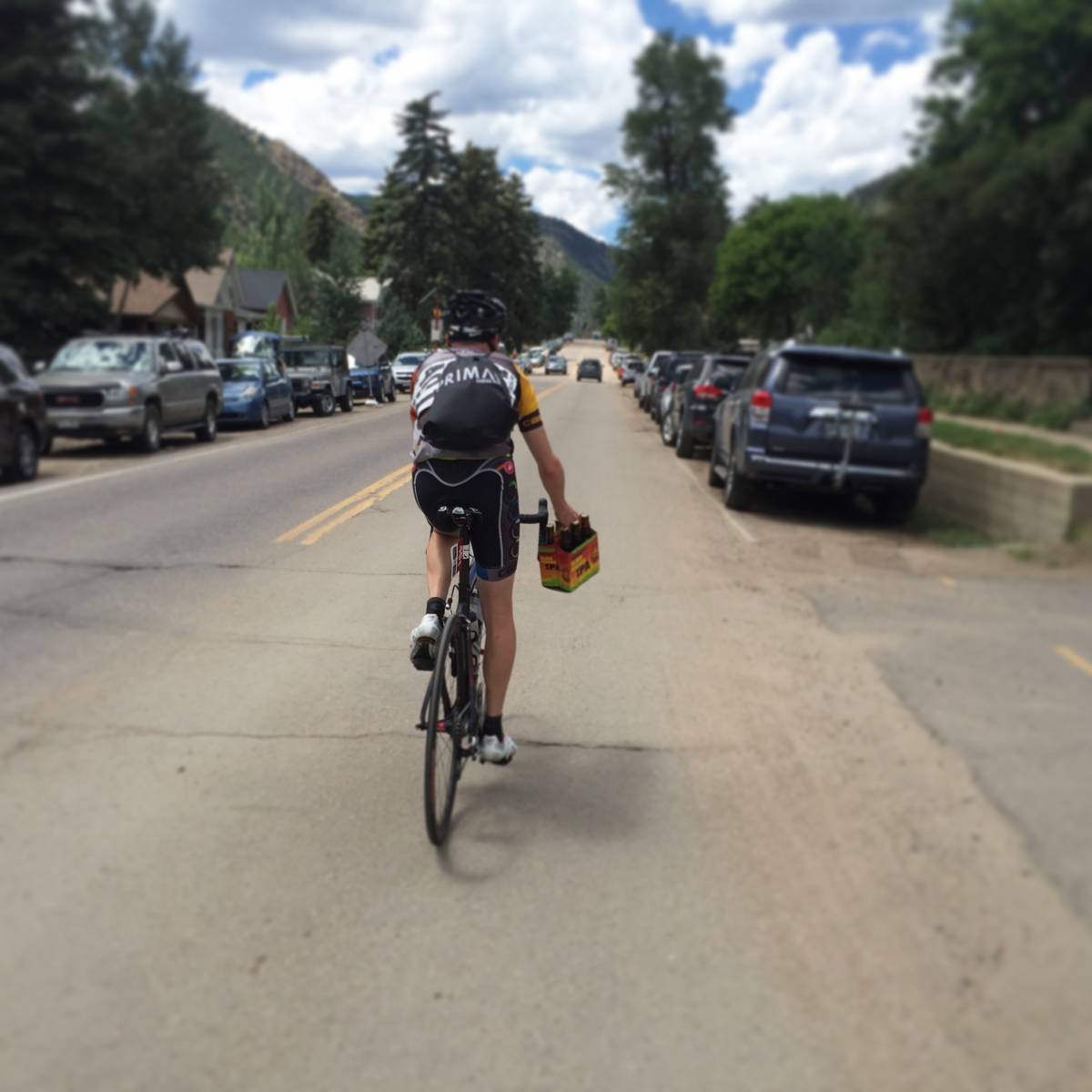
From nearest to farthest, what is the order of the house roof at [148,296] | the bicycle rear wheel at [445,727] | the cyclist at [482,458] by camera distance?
the bicycle rear wheel at [445,727]
the cyclist at [482,458]
the house roof at [148,296]

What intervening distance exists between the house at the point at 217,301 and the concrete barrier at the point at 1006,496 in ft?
178

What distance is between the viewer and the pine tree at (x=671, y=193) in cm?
6956

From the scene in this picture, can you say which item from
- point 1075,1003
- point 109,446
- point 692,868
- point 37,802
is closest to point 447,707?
point 692,868

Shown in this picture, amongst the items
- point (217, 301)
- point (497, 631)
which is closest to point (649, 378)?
point (497, 631)

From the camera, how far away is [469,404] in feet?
14.6

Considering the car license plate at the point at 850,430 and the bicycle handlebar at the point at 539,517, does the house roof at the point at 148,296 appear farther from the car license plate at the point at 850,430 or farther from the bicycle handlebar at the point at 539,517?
the bicycle handlebar at the point at 539,517

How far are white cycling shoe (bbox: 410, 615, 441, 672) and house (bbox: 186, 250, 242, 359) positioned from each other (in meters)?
61.0

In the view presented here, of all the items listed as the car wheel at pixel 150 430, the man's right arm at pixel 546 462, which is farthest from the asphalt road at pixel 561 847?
the car wheel at pixel 150 430

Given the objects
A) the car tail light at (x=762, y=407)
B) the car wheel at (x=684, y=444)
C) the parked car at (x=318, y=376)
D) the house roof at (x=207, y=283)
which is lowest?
the house roof at (x=207, y=283)

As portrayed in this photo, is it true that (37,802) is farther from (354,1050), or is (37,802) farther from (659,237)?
(659,237)

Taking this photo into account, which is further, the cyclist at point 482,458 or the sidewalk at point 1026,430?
the sidewalk at point 1026,430

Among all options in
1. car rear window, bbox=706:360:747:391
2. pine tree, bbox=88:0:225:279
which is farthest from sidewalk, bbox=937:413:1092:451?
pine tree, bbox=88:0:225:279

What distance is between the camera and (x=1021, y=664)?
6.85 meters

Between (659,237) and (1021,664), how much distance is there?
67.3 m
